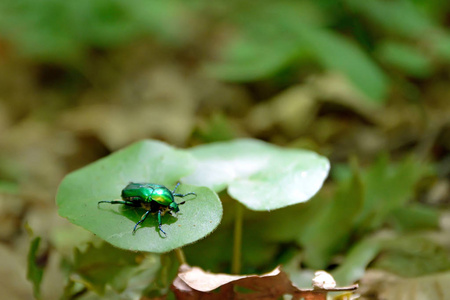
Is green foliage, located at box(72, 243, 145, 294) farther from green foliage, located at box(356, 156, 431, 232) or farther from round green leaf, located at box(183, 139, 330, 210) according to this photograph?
green foliage, located at box(356, 156, 431, 232)

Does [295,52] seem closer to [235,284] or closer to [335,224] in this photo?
[335,224]

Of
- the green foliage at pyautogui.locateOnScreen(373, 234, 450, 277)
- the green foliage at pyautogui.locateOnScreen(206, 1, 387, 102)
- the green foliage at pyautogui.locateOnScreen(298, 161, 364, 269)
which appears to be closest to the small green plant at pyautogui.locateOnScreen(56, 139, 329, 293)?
the green foliage at pyautogui.locateOnScreen(298, 161, 364, 269)

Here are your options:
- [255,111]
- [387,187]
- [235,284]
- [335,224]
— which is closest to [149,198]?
[235,284]

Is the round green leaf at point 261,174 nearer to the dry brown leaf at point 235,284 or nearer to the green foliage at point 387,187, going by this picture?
the dry brown leaf at point 235,284

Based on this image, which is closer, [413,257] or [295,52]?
[413,257]

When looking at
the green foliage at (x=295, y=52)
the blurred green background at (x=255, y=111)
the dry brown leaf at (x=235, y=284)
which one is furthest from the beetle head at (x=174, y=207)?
the green foliage at (x=295, y=52)
